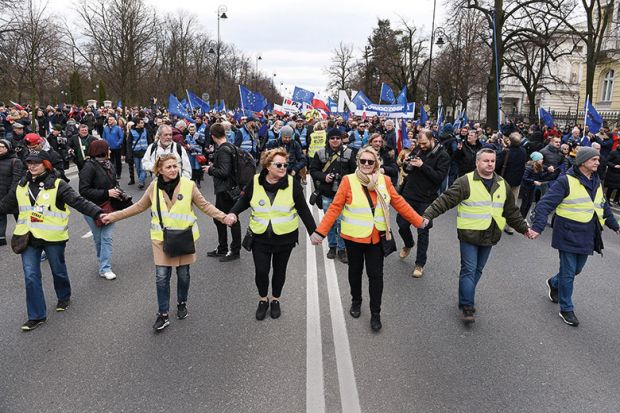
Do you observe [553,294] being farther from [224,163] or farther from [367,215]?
[224,163]

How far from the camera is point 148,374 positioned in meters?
3.64

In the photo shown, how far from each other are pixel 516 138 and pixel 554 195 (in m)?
4.42

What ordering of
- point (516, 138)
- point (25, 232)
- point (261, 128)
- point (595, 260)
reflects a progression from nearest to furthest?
point (25, 232), point (595, 260), point (516, 138), point (261, 128)

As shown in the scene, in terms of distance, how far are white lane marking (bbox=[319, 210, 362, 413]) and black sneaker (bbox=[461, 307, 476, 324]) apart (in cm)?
122

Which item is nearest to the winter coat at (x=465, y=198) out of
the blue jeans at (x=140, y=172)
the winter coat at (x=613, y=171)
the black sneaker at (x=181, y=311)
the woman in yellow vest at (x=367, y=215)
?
the woman in yellow vest at (x=367, y=215)

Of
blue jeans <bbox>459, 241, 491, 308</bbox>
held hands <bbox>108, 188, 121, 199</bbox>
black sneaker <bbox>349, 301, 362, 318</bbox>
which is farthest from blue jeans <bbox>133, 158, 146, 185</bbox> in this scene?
blue jeans <bbox>459, 241, 491, 308</bbox>

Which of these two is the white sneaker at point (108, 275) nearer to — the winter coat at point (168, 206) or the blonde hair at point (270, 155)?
the winter coat at point (168, 206)

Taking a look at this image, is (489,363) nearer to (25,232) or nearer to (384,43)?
(25,232)

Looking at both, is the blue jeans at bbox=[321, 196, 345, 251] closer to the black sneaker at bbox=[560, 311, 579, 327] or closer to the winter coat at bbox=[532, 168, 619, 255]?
the winter coat at bbox=[532, 168, 619, 255]

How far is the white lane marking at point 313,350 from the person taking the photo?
3.34 meters

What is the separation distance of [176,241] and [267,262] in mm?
908

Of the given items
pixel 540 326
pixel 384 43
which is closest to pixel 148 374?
pixel 540 326

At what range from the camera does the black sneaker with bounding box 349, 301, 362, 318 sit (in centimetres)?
470

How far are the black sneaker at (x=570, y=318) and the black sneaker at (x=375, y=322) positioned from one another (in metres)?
1.98
